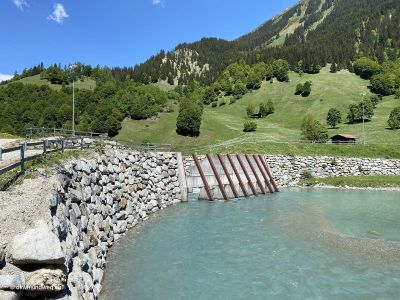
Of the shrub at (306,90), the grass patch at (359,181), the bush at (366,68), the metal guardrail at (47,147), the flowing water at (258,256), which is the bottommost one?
the grass patch at (359,181)

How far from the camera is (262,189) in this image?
157ft

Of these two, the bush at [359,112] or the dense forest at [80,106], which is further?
the bush at [359,112]

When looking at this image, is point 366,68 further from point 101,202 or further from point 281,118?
point 101,202

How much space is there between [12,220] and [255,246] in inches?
586

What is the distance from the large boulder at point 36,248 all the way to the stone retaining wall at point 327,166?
49775 mm

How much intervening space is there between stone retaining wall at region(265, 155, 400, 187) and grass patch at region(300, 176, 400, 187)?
8.66 feet

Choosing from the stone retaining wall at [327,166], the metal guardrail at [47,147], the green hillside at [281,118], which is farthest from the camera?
the green hillside at [281,118]

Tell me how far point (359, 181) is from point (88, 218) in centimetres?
4609

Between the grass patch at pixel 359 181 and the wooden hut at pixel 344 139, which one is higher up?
the wooden hut at pixel 344 139

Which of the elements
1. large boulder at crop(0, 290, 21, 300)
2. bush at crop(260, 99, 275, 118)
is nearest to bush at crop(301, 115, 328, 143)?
bush at crop(260, 99, 275, 118)

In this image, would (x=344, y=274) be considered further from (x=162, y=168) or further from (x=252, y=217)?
(x=162, y=168)

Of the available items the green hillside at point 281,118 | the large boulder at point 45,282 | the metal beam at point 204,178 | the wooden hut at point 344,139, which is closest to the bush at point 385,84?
the green hillside at point 281,118

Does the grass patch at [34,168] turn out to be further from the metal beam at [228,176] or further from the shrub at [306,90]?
the shrub at [306,90]

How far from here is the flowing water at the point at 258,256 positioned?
16.0 metres
